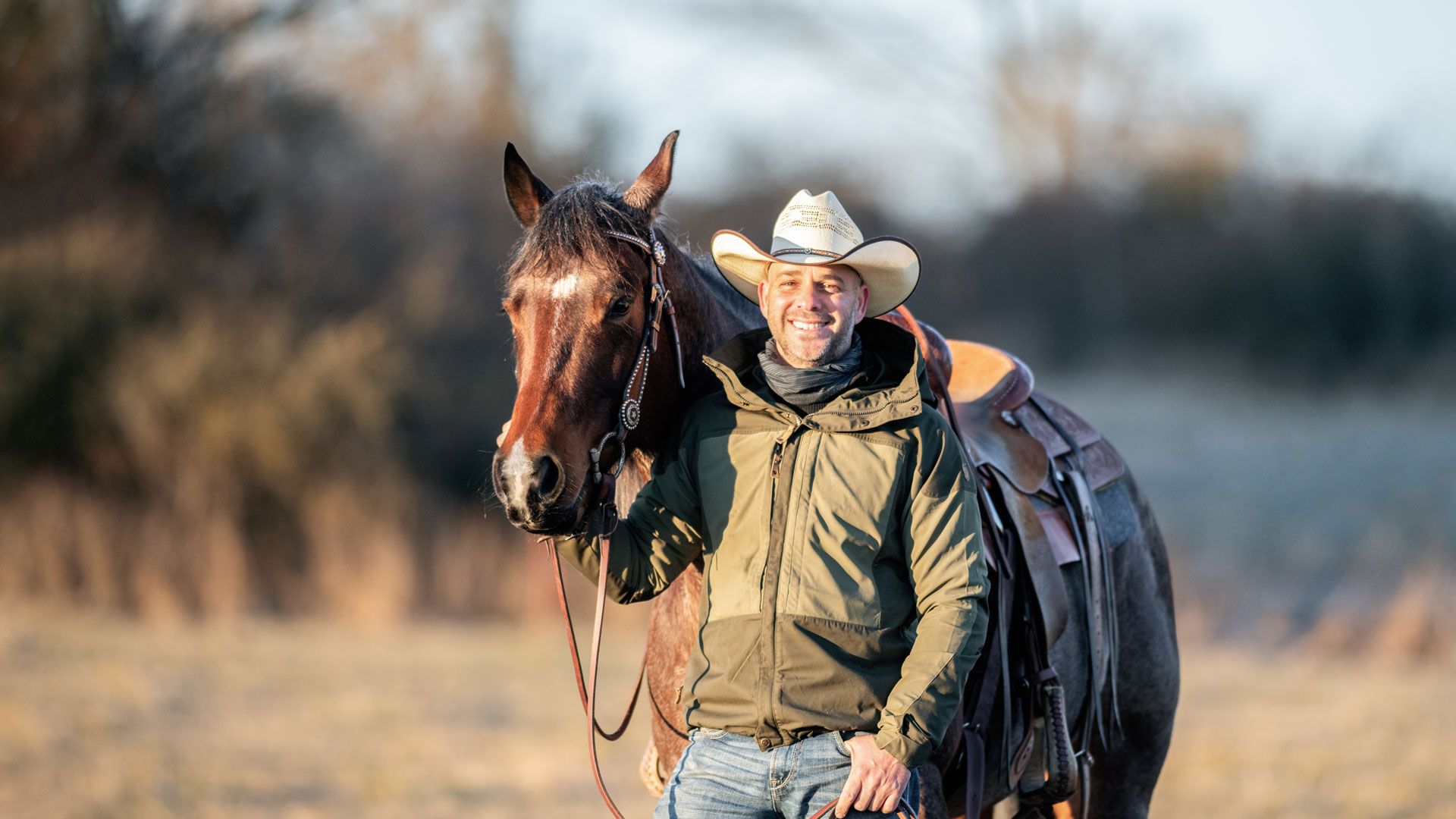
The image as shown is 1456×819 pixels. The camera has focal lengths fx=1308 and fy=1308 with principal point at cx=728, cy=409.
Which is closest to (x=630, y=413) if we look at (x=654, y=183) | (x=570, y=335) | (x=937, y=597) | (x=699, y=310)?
(x=570, y=335)

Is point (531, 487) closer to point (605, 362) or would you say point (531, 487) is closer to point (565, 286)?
point (605, 362)

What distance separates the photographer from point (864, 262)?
274 cm

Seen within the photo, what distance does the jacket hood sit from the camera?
8.48 feet

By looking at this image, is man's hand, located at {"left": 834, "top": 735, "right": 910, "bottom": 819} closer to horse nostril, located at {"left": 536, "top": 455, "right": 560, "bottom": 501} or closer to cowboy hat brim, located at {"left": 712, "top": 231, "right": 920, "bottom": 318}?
horse nostril, located at {"left": 536, "top": 455, "right": 560, "bottom": 501}

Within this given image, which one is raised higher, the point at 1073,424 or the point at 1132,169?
the point at 1132,169

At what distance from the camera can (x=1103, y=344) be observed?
19312 mm

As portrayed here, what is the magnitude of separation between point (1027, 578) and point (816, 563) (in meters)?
1.02

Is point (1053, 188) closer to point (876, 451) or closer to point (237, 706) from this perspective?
point (237, 706)

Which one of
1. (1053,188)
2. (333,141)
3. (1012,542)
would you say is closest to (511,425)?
(1012,542)

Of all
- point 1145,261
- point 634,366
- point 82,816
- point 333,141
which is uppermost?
point 333,141

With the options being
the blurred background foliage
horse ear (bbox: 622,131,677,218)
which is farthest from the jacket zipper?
the blurred background foliage

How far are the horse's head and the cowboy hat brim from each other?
0.23 metres

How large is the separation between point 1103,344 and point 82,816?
1600 cm

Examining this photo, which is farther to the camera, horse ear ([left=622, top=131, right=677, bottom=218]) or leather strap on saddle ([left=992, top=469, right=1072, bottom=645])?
leather strap on saddle ([left=992, top=469, right=1072, bottom=645])
